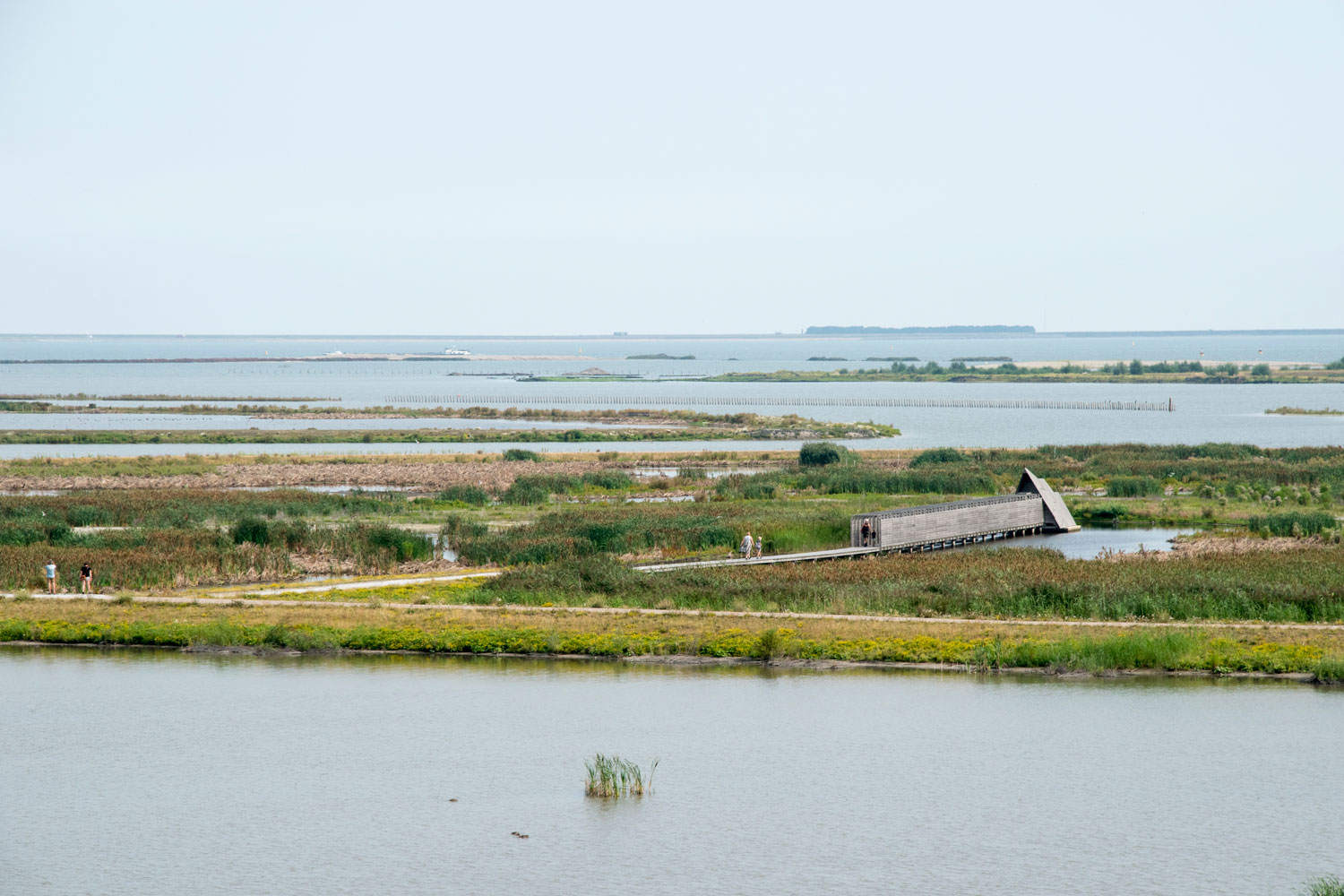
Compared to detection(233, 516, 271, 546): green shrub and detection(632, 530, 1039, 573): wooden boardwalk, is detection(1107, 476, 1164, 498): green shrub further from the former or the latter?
detection(233, 516, 271, 546): green shrub

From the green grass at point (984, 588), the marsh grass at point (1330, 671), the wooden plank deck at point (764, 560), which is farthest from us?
the wooden plank deck at point (764, 560)

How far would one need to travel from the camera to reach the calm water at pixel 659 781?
21.2 meters

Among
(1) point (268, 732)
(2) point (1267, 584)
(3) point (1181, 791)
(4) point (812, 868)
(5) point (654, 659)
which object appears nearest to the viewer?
(4) point (812, 868)

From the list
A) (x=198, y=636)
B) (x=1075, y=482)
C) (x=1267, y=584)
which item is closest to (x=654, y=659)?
(x=198, y=636)

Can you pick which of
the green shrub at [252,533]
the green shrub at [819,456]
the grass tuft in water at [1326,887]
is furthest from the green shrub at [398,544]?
the green shrub at [819,456]

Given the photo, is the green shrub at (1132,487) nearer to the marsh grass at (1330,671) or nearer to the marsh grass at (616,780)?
the marsh grass at (1330,671)

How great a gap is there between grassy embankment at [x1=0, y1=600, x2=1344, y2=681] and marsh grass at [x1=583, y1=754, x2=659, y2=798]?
992 centimetres

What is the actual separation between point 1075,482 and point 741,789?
60.0m

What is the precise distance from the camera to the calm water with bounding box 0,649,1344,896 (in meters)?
21.2

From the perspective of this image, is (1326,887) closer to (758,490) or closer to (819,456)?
(758,490)

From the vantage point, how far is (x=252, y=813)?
24.0 meters

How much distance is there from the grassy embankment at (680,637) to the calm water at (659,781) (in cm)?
106

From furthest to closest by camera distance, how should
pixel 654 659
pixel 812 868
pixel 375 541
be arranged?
pixel 375 541 < pixel 654 659 < pixel 812 868

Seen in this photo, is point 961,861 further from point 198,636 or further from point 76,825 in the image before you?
point 198,636
